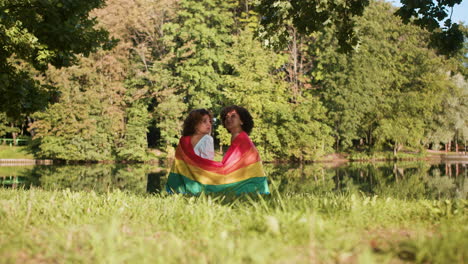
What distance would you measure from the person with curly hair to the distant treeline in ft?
89.6

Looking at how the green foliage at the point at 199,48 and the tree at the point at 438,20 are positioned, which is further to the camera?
the green foliage at the point at 199,48

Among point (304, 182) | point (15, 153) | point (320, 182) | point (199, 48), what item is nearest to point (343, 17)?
point (304, 182)

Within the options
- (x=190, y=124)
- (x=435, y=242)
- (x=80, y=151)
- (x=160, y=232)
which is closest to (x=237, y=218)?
(x=160, y=232)

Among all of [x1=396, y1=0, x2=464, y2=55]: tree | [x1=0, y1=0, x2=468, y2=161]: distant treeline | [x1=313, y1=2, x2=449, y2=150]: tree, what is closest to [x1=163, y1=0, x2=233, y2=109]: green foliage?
[x1=0, y1=0, x2=468, y2=161]: distant treeline

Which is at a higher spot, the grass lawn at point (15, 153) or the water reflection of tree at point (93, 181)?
the grass lawn at point (15, 153)

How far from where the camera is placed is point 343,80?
3681 centimetres

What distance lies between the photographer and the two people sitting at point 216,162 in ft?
20.2

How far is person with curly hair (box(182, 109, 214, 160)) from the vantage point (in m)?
6.70

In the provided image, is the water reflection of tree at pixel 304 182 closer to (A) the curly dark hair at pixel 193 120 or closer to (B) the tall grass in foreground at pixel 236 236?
(A) the curly dark hair at pixel 193 120

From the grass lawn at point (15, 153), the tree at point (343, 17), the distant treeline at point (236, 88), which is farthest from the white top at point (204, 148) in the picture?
the grass lawn at point (15, 153)

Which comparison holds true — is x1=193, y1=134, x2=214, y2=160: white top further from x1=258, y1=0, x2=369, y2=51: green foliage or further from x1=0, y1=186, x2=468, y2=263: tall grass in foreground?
x1=0, y1=186, x2=468, y2=263: tall grass in foreground

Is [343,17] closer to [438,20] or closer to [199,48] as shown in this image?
[438,20]

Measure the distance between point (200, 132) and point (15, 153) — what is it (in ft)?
123

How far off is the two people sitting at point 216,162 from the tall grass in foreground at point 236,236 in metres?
2.60
